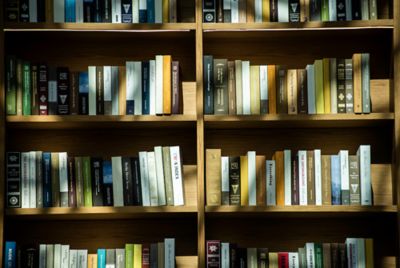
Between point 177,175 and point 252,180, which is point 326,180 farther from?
point 177,175

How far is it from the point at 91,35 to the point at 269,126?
93 cm

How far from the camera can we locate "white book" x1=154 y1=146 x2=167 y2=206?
14.1ft

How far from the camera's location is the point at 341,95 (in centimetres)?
436

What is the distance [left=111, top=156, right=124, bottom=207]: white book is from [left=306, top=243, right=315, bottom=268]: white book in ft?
2.76

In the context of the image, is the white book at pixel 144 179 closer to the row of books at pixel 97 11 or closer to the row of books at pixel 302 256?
the row of books at pixel 302 256

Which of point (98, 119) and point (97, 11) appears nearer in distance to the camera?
point (98, 119)

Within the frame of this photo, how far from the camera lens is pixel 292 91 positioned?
14.3 feet

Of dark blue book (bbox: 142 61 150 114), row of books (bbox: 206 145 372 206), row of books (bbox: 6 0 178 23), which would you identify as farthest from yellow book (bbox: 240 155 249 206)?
row of books (bbox: 6 0 178 23)

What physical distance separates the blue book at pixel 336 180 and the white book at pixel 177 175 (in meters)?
0.67

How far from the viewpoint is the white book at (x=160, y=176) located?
14.1ft

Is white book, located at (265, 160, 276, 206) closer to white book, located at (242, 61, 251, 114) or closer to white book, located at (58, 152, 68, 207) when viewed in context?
white book, located at (242, 61, 251, 114)

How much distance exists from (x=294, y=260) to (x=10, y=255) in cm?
Answer: 124

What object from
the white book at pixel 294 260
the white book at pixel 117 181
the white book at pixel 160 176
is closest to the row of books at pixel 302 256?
the white book at pixel 294 260

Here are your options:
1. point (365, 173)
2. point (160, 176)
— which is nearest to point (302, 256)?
point (365, 173)
